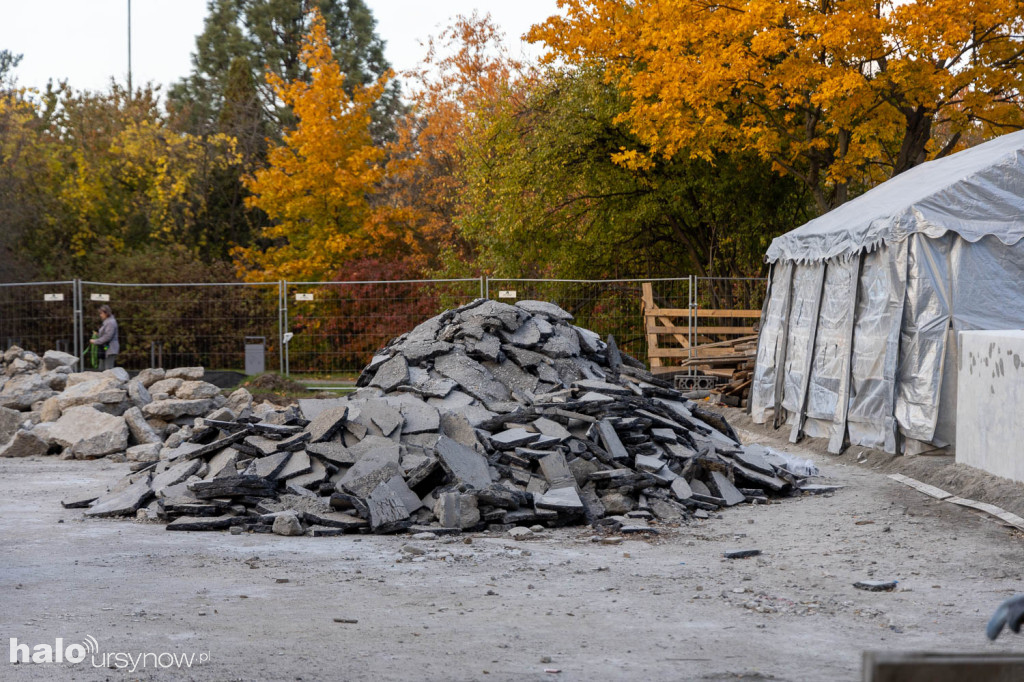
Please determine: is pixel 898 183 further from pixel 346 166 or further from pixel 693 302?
pixel 346 166

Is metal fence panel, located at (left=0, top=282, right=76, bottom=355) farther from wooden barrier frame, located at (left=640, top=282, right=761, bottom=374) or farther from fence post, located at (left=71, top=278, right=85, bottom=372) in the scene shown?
wooden barrier frame, located at (left=640, top=282, right=761, bottom=374)

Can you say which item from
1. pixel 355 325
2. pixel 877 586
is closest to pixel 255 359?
pixel 355 325

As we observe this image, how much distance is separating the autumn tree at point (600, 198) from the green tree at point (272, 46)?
19992 mm

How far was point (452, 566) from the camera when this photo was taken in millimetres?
7457

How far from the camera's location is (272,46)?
145 feet

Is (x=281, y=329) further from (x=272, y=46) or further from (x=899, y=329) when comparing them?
(x=272, y=46)

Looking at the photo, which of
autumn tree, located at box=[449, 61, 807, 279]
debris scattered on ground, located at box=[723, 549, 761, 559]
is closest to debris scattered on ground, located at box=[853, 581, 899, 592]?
debris scattered on ground, located at box=[723, 549, 761, 559]

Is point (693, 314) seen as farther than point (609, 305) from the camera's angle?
No

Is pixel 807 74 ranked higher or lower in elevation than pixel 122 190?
higher

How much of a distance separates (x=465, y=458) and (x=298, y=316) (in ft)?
40.9

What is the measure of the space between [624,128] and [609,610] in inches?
694

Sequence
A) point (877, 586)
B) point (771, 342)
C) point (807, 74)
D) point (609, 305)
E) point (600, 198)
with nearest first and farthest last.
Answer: point (877, 586), point (771, 342), point (807, 74), point (609, 305), point (600, 198)

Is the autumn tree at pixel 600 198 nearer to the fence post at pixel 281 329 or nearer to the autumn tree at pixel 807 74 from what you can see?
the autumn tree at pixel 807 74

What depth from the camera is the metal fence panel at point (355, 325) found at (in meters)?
21.5
